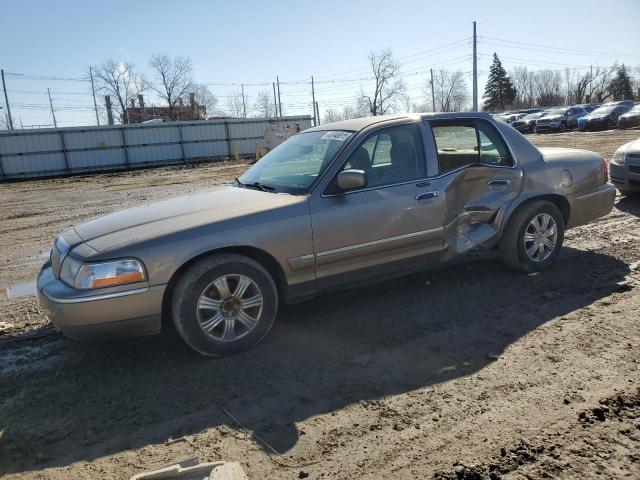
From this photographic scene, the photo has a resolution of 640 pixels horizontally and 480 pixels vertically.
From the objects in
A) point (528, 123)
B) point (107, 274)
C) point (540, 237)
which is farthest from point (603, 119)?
point (107, 274)

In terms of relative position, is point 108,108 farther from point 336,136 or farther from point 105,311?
point 105,311

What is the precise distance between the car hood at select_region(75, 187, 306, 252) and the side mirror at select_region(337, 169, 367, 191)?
333 mm

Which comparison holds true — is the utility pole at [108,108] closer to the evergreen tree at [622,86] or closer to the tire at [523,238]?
the tire at [523,238]

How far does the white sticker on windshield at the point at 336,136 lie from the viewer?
470 centimetres

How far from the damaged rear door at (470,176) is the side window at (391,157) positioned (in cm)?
15

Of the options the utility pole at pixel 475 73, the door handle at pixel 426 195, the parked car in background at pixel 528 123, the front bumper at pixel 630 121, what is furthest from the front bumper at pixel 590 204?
the utility pole at pixel 475 73

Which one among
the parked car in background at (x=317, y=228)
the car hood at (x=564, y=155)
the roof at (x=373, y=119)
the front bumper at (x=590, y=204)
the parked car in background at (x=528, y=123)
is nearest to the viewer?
the parked car in background at (x=317, y=228)

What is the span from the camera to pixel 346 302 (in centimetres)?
496

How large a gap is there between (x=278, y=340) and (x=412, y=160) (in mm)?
2031

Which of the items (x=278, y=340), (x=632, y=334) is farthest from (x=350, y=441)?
(x=632, y=334)

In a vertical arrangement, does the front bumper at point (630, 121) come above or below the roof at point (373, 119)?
below

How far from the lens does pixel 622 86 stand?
8725cm

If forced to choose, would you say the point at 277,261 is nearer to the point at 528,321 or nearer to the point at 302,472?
the point at 302,472

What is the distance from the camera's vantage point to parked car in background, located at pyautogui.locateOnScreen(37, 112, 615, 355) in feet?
12.1
